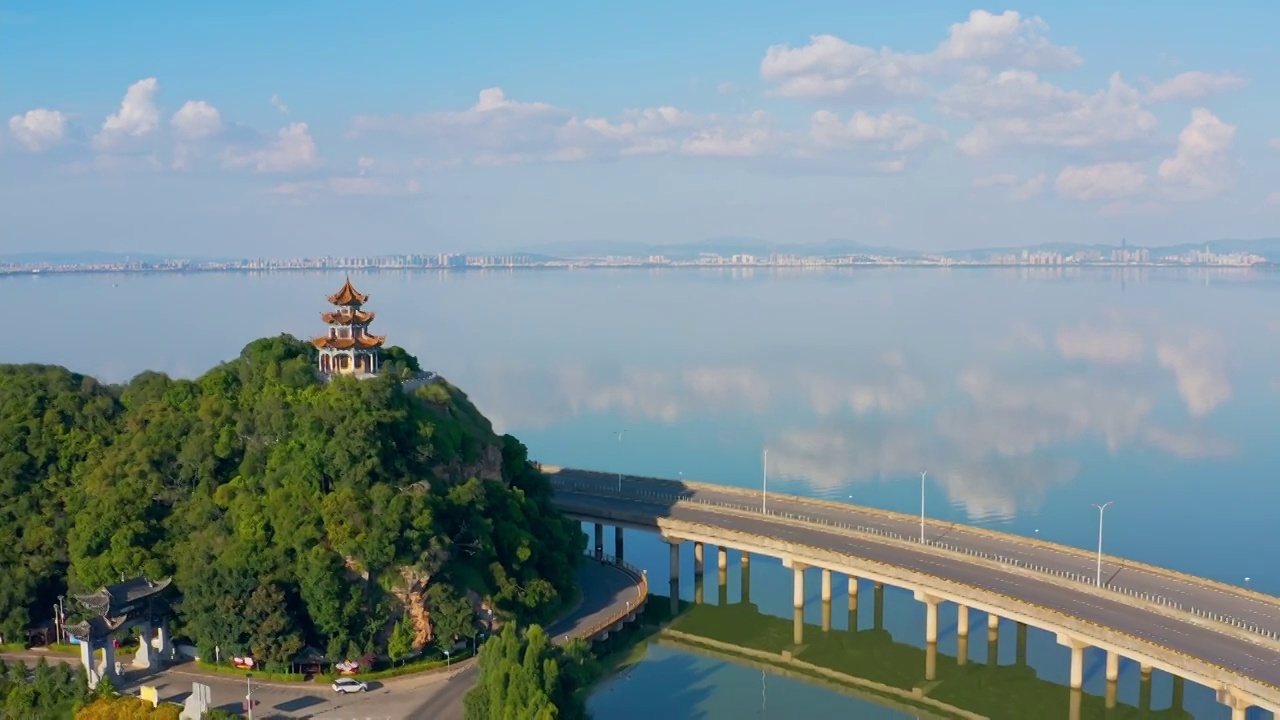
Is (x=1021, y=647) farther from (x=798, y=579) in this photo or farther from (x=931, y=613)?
(x=798, y=579)

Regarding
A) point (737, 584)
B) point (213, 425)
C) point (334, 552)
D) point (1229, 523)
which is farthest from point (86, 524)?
point (1229, 523)

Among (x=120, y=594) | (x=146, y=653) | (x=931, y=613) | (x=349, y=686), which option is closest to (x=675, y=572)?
(x=931, y=613)

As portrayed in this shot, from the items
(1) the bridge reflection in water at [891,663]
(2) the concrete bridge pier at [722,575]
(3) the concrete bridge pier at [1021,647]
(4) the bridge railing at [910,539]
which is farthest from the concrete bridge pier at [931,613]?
(2) the concrete bridge pier at [722,575]

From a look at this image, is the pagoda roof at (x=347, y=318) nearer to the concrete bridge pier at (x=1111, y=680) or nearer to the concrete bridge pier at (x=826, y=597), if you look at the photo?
the concrete bridge pier at (x=826, y=597)

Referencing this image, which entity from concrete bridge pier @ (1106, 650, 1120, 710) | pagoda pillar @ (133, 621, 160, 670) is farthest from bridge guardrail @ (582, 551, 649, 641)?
concrete bridge pier @ (1106, 650, 1120, 710)

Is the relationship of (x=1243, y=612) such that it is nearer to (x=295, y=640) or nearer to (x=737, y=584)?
(x=737, y=584)
